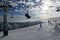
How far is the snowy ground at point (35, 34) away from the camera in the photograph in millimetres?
2428

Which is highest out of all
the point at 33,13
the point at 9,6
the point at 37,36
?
the point at 9,6

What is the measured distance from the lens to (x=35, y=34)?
261 cm

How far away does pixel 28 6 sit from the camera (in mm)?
2961

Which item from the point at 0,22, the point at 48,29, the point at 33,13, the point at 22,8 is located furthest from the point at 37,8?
the point at 0,22

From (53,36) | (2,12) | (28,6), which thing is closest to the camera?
(53,36)

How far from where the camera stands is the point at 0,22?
283cm

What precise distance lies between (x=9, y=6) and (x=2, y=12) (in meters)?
0.21

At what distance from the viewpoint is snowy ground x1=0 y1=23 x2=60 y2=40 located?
243cm

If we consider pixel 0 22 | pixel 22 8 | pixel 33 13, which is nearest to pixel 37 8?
pixel 33 13

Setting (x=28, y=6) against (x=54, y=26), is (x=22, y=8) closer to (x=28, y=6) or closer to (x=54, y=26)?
(x=28, y=6)

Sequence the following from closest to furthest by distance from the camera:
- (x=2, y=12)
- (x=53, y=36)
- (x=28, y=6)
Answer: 1. (x=53, y=36)
2. (x=2, y=12)
3. (x=28, y=6)

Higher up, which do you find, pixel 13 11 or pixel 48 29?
pixel 13 11

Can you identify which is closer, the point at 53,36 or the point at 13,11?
the point at 53,36

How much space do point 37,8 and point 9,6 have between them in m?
0.65
